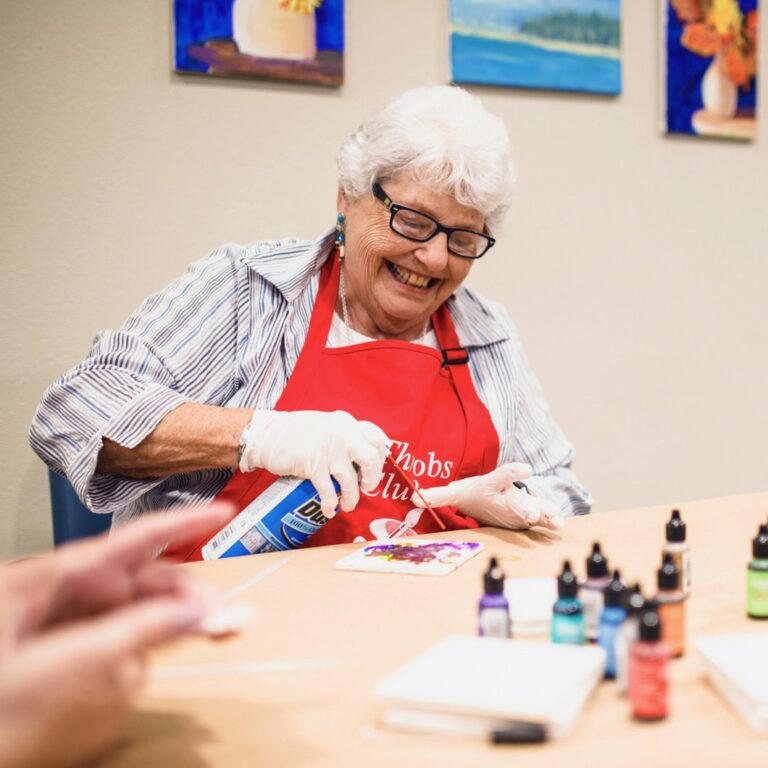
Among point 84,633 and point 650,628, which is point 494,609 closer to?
point 650,628

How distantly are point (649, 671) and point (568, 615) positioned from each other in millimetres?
138

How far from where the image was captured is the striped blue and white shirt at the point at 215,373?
4.17ft

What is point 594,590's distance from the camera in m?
→ 0.77

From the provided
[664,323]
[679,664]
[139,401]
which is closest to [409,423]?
[139,401]

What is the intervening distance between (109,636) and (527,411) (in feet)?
4.34

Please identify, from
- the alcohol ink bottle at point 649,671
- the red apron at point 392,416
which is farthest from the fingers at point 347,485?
the alcohol ink bottle at point 649,671

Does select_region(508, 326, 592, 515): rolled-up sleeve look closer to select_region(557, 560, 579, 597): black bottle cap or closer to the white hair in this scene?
the white hair

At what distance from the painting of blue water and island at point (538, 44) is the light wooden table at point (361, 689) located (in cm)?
147

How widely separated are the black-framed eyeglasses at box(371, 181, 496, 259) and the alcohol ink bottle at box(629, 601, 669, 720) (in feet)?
3.35

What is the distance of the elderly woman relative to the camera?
4.12 ft

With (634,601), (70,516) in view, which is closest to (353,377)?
(70,516)

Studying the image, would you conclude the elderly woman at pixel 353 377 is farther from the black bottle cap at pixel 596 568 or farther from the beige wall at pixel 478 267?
the black bottle cap at pixel 596 568

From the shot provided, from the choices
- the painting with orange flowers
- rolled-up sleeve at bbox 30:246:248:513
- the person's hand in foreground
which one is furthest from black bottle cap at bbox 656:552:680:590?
the painting with orange flowers

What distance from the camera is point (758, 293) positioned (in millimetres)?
2627
